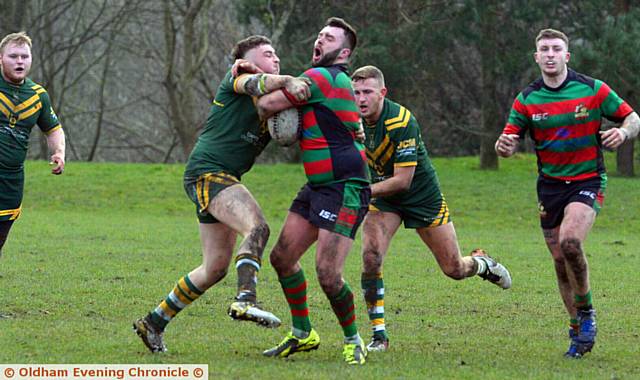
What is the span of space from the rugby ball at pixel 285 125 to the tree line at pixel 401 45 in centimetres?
2125

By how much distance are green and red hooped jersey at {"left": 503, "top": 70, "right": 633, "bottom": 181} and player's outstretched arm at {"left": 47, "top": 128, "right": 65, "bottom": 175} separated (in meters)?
3.89

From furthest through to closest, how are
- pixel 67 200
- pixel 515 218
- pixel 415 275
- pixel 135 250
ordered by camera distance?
pixel 67 200
pixel 515 218
pixel 135 250
pixel 415 275

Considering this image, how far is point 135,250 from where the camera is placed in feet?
55.5

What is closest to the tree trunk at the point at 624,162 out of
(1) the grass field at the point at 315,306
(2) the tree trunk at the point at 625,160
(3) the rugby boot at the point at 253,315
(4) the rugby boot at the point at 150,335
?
(2) the tree trunk at the point at 625,160


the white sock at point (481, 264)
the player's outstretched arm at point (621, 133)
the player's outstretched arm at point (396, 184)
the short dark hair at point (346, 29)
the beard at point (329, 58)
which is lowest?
the white sock at point (481, 264)

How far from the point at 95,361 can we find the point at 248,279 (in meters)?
1.25

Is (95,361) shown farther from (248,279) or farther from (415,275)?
(415,275)

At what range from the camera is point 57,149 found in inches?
384

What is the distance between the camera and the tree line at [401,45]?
30953 millimetres

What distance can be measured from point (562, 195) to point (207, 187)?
2837mm

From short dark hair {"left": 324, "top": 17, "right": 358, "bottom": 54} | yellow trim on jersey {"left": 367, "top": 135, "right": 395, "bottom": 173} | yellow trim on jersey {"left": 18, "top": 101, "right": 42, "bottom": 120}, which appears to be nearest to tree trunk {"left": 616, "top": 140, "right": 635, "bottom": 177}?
yellow trim on jersey {"left": 367, "top": 135, "right": 395, "bottom": 173}

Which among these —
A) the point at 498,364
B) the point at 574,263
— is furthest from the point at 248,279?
the point at 574,263

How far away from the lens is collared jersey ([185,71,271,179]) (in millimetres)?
7992

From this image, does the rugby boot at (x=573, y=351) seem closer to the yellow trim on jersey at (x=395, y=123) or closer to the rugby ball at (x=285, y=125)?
the yellow trim on jersey at (x=395, y=123)
